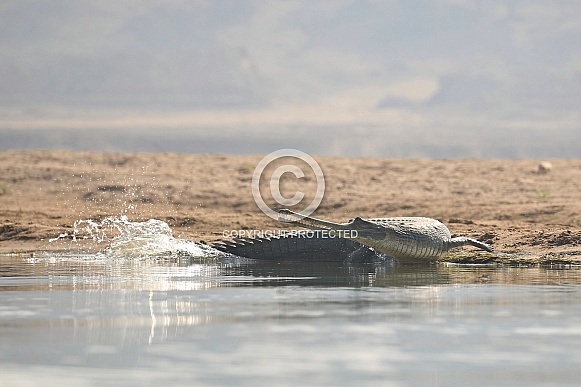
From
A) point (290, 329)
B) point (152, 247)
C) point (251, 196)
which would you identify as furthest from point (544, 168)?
point (290, 329)

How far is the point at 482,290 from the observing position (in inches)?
318

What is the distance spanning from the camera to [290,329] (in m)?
5.68

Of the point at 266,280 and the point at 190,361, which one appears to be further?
the point at 266,280

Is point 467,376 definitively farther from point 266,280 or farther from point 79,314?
point 266,280

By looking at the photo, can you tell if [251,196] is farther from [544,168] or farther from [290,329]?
[290,329]

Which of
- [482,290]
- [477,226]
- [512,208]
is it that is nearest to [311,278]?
[482,290]

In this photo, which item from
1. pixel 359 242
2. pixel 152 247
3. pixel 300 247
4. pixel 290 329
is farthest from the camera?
pixel 152 247

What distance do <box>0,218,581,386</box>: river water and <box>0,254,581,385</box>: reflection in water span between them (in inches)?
0.4

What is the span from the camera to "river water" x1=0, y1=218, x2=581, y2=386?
440 cm

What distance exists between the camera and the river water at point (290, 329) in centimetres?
440

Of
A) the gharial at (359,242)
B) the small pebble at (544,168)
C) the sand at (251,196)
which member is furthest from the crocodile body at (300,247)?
the small pebble at (544,168)

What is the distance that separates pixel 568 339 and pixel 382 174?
75.9 feet

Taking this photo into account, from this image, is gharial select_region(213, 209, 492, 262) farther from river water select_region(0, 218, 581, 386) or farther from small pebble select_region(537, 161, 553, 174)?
small pebble select_region(537, 161, 553, 174)

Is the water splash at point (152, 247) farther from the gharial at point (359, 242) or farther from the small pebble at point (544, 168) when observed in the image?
the small pebble at point (544, 168)
